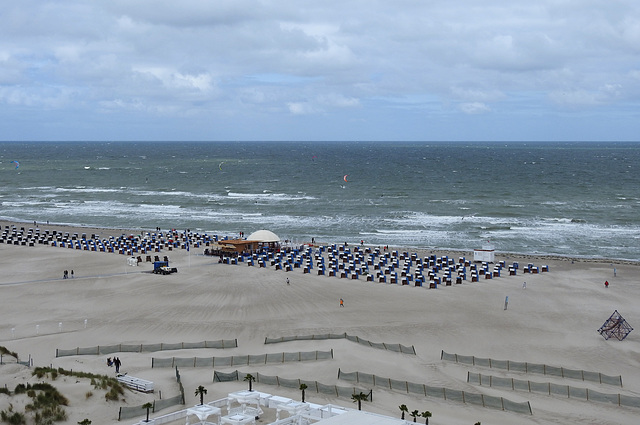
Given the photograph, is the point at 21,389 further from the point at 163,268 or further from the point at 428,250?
the point at 428,250


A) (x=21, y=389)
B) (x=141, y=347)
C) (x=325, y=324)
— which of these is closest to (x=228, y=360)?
(x=141, y=347)

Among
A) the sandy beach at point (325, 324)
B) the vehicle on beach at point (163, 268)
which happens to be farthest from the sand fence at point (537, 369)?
the vehicle on beach at point (163, 268)

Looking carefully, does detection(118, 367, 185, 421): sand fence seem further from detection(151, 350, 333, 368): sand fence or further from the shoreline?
the shoreline

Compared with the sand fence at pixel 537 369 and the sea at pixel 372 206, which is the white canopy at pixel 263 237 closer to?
the sea at pixel 372 206

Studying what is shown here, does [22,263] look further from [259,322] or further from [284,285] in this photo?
[259,322]

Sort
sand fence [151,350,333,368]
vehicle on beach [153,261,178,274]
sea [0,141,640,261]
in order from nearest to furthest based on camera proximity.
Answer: sand fence [151,350,333,368] < vehicle on beach [153,261,178,274] < sea [0,141,640,261]

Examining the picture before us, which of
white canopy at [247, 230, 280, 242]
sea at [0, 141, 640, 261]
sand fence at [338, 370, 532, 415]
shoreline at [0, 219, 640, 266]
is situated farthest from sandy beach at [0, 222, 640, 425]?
sea at [0, 141, 640, 261]

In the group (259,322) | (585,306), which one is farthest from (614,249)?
(259,322)

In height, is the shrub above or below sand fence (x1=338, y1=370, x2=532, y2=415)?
above
